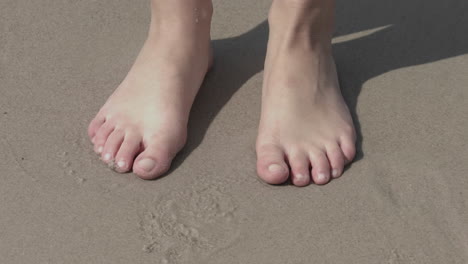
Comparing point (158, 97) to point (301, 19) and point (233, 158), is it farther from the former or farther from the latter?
point (301, 19)

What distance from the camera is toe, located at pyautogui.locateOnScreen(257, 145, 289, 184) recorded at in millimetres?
1758

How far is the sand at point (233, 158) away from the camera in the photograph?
1635mm

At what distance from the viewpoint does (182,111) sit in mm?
1920

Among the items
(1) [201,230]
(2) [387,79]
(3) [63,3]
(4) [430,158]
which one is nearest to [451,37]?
(2) [387,79]

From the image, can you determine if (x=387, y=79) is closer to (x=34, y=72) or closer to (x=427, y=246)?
(x=427, y=246)

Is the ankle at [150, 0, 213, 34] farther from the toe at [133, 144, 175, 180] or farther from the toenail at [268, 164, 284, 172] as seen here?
the toenail at [268, 164, 284, 172]

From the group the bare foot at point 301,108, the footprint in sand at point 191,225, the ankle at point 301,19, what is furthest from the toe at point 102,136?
the ankle at point 301,19

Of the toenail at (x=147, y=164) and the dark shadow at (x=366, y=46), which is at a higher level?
the toenail at (x=147, y=164)

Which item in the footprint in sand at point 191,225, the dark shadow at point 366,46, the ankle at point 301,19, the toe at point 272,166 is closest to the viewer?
the footprint in sand at point 191,225

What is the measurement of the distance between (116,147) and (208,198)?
0.27 metres

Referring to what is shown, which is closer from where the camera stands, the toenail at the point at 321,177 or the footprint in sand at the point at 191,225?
the footprint in sand at the point at 191,225

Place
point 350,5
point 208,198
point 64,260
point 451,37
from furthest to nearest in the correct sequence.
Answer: point 350,5 < point 451,37 < point 208,198 < point 64,260

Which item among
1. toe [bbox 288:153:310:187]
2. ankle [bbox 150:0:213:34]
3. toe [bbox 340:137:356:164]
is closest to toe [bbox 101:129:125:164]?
ankle [bbox 150:0:213:34]

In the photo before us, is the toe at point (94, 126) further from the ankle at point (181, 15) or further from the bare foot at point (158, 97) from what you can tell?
the ankle at point (181, 15)
